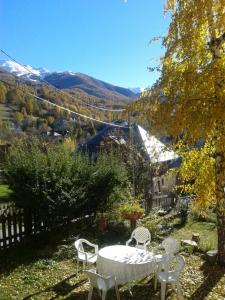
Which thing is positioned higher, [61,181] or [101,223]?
[61,181]

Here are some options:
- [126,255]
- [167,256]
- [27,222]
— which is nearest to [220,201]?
[167,256]

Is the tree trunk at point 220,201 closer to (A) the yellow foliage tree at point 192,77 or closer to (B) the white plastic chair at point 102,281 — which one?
(A) the yellow foliage tree at point 192,77

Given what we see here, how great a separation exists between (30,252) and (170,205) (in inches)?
349

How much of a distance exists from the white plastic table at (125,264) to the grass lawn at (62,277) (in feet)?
1.64

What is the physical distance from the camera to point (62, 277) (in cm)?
888

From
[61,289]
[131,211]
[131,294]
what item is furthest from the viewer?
[131,211]

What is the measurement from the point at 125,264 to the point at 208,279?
2454mm

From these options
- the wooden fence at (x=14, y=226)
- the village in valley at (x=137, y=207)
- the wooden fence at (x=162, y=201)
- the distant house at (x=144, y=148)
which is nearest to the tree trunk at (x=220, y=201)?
the village in valley at (x=137, y=207)

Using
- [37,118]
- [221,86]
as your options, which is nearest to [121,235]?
[221,86]

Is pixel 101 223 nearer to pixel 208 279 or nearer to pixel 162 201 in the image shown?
pixel 208 279

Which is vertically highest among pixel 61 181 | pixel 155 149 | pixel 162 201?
pixel 155 149

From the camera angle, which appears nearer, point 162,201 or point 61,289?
point 61,289

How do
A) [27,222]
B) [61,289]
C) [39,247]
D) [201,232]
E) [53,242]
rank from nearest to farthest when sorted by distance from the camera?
[61,289]
[39,247]
[53,242]
[27,222]
[201,232]

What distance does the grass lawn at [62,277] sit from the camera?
26.0ft
